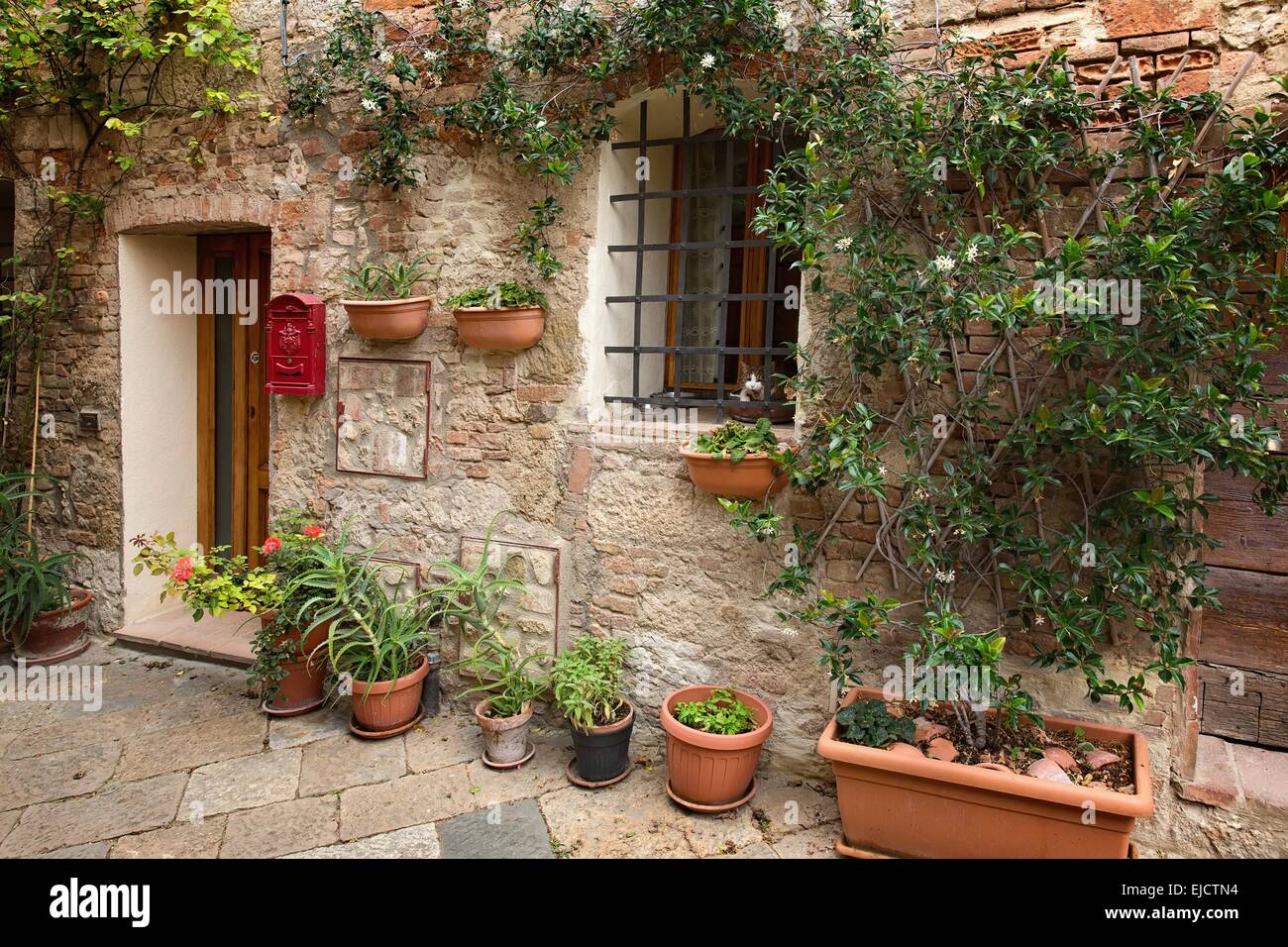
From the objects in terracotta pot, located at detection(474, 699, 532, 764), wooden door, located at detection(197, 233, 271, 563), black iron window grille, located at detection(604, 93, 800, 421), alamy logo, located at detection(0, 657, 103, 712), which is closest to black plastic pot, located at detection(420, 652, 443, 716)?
terracotta pot, located at detection(474, 699, 532, 764)

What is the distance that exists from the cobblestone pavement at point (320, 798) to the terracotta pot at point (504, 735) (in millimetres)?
67

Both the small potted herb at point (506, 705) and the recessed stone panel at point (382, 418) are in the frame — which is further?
the recessed stone panel at point (382, 418)

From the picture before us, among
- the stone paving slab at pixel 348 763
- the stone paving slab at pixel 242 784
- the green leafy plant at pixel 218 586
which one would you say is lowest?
the stone paving slab at pixel 242 784

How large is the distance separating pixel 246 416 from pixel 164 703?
5.71ft

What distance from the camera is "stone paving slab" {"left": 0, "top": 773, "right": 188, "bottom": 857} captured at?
2939mm

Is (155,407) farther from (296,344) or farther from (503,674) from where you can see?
(503,674)

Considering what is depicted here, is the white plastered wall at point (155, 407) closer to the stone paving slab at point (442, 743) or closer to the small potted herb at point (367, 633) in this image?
the small potted herb at point (367, 633)

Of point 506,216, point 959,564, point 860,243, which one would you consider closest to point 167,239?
point 506,216

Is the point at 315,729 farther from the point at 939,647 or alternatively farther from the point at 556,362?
the point at 939,647

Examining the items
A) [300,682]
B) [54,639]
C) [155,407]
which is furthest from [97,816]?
[155,407]

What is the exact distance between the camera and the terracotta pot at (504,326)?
354 cm

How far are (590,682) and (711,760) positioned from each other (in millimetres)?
562

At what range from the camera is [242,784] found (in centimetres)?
332

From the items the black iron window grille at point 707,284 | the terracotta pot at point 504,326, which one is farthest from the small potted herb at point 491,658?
the black iron window grille at point 707,284
